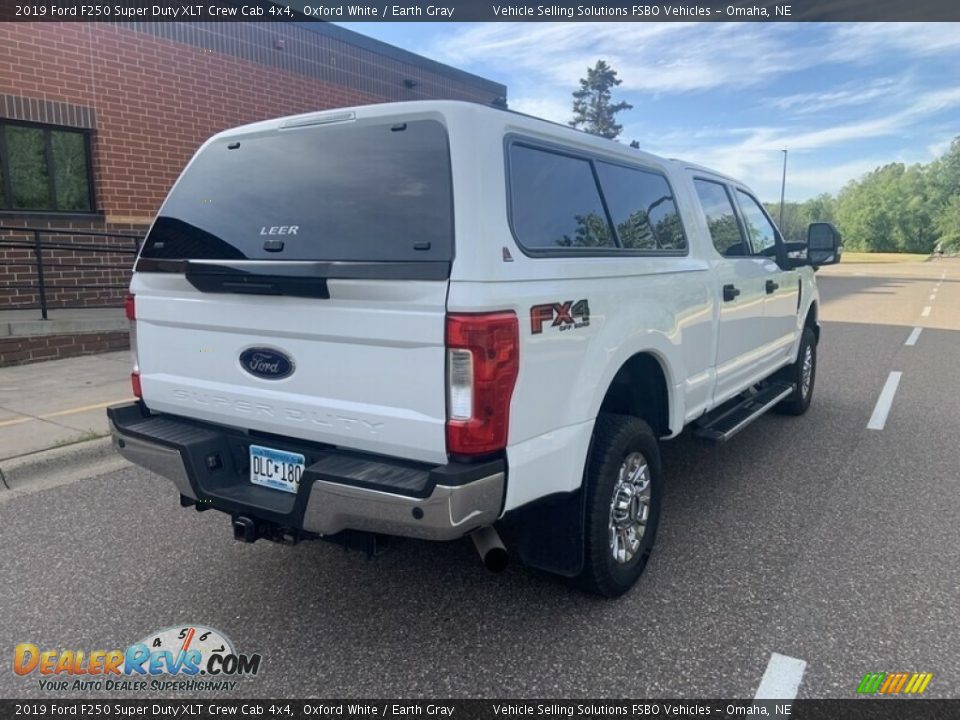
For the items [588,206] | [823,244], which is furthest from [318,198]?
[823,244]

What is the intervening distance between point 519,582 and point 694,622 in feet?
2.72

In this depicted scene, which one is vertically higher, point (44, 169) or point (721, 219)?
point (44, 169)

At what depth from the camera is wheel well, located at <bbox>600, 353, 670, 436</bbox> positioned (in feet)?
11.8

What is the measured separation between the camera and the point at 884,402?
723 centimetres

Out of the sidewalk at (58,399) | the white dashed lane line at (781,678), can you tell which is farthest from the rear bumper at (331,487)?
the sidewalk at (58,399)

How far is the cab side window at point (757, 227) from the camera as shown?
5230mm

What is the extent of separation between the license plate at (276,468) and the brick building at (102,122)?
21.0 ft

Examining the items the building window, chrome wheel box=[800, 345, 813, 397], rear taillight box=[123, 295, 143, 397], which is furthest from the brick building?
chrome wheel box=[800, 345, 813, 397]

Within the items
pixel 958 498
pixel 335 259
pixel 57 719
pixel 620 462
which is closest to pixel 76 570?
pixel 57 719

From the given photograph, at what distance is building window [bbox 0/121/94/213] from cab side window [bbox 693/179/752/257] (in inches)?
344

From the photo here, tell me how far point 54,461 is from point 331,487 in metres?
3.41

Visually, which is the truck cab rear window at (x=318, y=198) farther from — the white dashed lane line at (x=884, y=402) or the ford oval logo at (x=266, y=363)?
the white dashed lane line at (x=884, y=402)

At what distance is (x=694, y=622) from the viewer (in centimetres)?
312

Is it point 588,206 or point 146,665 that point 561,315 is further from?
point 146,665
